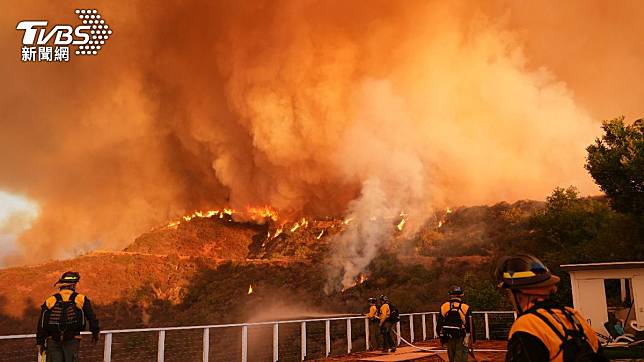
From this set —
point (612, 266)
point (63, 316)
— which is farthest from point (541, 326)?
point (612, 266)

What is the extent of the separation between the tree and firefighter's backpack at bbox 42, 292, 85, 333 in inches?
1061

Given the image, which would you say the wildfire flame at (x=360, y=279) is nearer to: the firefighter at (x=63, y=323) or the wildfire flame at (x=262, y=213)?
the wildfire flame at (x=262, y=213)

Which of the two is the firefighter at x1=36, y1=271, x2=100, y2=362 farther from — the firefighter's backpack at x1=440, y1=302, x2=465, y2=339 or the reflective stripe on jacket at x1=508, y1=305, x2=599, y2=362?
the reflective stripe on jacket at x1=508, y1=305, x2=599, y2=362

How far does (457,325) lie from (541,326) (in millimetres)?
6560

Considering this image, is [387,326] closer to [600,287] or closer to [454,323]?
[454,323]

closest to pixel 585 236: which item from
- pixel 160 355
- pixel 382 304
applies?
pixel 382 304

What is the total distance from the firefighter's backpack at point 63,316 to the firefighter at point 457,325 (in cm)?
586

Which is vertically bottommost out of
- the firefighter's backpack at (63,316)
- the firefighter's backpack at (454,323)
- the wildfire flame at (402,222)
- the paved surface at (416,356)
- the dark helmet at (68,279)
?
the paved surface at (416,356)

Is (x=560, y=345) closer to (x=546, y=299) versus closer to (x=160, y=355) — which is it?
(x=546, y=299)

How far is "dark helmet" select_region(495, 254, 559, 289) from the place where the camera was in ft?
7.89

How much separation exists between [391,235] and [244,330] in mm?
47053

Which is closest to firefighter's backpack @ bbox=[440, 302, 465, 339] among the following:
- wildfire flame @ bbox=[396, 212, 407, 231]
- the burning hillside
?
the burning hillside

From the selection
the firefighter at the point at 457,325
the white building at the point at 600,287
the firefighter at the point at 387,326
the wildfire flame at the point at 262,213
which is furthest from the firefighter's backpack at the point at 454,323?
the wildfire flame at the point at 262,213

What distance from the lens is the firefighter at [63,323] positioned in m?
6.23
